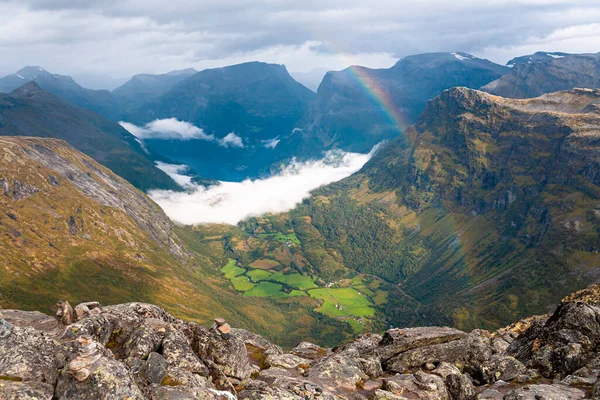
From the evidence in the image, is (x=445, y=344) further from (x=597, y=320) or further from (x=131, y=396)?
(x=131, y=396)

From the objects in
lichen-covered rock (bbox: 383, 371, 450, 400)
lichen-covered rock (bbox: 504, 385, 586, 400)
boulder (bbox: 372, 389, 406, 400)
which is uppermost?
lichen-covered rock (bbox: 504, 385, 586, 400)

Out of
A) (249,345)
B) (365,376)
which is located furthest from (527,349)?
(249,345)

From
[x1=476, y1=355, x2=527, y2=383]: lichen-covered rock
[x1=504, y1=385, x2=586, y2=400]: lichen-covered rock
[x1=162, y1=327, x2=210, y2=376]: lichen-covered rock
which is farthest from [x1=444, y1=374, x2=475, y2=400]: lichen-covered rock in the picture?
[x1=162, y1=327, x2=210, y2=376]: lichen-covered rock

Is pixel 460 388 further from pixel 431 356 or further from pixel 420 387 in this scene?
pixel 431 356

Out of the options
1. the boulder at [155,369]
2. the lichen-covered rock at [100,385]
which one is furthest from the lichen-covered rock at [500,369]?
the lichen-covered rock at [100,385]

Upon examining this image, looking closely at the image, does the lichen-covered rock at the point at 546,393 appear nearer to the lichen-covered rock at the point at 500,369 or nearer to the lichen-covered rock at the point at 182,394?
the lichen-covered rock at the point at 500,369

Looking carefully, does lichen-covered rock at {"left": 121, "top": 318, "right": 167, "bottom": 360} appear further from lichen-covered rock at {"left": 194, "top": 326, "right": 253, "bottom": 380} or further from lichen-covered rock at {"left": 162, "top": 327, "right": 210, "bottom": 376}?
lichen-covered rock at {"left": 194, "top": 326, "right": 253, "bottom": 380}
